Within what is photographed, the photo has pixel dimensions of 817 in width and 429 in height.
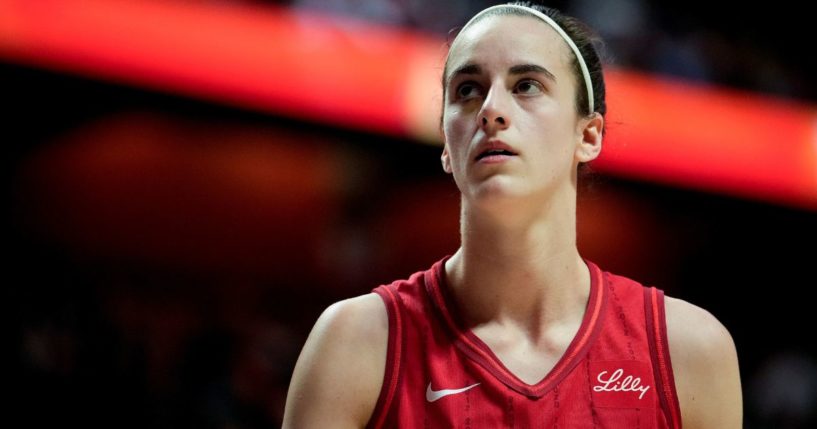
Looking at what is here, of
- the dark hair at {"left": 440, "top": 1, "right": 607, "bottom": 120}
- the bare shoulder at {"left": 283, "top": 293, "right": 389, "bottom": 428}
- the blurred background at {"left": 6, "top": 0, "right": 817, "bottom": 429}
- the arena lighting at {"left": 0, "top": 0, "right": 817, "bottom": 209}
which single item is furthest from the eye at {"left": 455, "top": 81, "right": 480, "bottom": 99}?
A: the arena lighting at {"left": 0, "top": 0, "right": 817, "bottom": 209}

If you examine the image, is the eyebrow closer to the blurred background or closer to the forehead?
the forehead

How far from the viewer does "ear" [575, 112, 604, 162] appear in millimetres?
2877

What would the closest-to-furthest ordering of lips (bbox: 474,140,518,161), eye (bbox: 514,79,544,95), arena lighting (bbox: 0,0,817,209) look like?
1. lips (bbox: 474,140,518,161)
2. eye (bbox: 514,79,544,95)
3. arena lighting (bbox: 0,0,817,209)

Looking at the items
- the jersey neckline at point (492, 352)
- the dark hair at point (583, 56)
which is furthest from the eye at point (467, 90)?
the jersey neckline at point (492, 352)

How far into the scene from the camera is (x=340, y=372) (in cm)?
254

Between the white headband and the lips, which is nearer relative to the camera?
the lips

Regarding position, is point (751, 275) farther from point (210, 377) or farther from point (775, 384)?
point (210, 377)

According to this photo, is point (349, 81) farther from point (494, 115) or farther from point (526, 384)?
point (526, 384)

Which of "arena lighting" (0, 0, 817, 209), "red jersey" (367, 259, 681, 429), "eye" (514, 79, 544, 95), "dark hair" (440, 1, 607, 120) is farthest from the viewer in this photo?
"arena lighting" (0, 0, 817, 209)

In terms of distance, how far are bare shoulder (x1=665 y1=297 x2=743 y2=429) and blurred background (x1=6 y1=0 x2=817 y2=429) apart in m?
3.48

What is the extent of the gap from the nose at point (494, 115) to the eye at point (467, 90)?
0.36 ft

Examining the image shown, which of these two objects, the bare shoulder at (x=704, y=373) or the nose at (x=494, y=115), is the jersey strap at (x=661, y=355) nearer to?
the bare shoulder at (x=704, y=373)

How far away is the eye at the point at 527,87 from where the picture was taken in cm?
273

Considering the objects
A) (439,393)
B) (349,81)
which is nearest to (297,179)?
(349,81)
